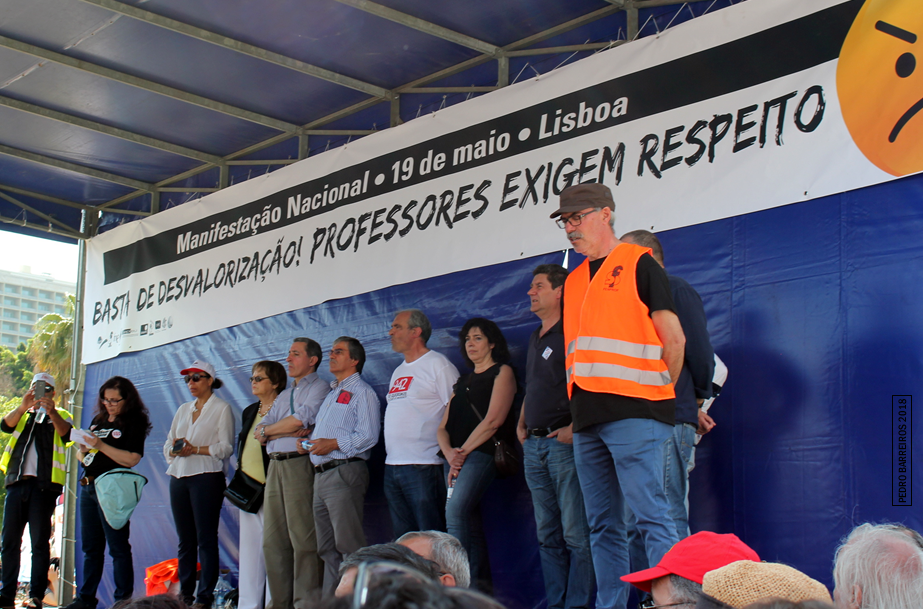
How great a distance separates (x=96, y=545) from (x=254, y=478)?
1.30m

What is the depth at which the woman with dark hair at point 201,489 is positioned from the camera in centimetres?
515

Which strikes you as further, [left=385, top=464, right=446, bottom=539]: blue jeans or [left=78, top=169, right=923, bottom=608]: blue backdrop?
[left=385, top=464, right=446, bottom=539]: blue jeans

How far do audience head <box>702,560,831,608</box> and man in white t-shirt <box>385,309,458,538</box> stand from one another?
2968 millimetres

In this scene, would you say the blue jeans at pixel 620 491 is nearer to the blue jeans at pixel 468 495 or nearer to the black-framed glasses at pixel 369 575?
the blue jeans at pixel 468 495

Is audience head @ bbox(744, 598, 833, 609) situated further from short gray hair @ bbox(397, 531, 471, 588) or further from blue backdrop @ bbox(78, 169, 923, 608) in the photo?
blue backdrop @ bbox(78, 169, 923, 608)

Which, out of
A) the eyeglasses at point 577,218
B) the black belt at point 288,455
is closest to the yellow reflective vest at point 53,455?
the black belt at point 288,455

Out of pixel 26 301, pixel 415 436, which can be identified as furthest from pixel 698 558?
pixel 26 301

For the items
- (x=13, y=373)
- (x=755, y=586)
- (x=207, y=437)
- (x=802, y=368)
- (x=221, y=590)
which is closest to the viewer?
(x=755, y=586)

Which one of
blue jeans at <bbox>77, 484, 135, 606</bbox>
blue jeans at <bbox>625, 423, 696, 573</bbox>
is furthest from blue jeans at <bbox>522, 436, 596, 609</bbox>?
blue jeans at <bbox>77, 484, 135, 606</bbox>

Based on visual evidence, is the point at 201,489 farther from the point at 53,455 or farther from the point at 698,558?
the point at 698,558

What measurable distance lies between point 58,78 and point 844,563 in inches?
206

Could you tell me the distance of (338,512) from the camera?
14.8 ft

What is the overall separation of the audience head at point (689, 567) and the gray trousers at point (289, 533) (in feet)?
10.7

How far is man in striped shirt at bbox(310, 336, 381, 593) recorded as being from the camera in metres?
4.52
